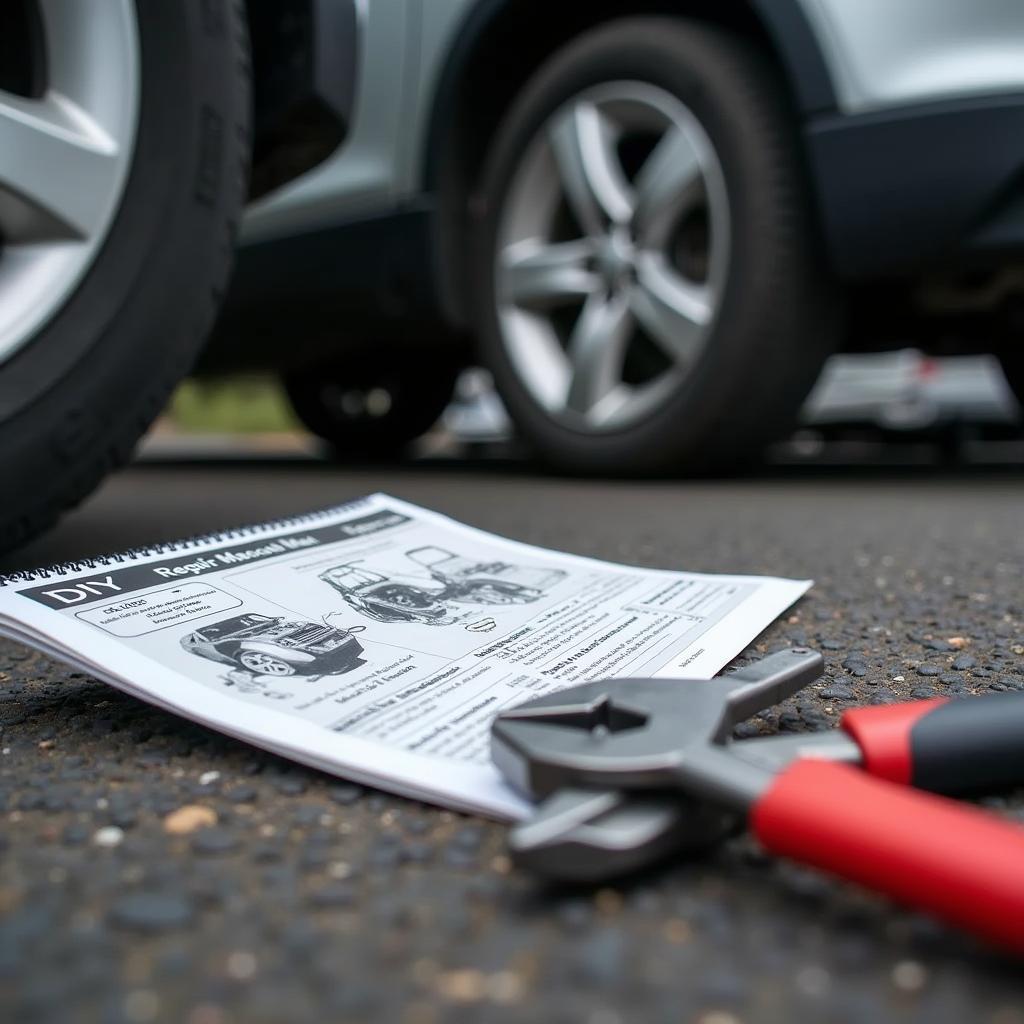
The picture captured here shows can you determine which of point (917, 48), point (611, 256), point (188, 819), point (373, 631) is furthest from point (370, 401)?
point (188, 819)

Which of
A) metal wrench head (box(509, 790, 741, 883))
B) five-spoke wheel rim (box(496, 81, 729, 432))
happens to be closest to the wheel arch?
five-spoke wheel rim (box(496, 81, 729, 432))

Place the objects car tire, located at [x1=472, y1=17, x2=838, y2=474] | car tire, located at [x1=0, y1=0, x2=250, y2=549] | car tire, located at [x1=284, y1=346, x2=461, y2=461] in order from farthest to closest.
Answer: car tire, located at [x1=284, y1=346, x2=461, y2=461]
car tire, located at [x1=472, y1=17, x2=838, y2=474]
car tire, located at [x1=0, y1=0, x2=250, y2=549]

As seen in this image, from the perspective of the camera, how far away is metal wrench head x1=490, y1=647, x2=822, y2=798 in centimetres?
43

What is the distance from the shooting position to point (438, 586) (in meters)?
0.83

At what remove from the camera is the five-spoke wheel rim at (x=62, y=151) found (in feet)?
2.89

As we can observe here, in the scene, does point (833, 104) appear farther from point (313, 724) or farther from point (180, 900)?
point (180, 900)

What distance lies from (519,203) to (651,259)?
333 millimetres

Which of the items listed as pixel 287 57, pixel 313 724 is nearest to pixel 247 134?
pixel 287 57

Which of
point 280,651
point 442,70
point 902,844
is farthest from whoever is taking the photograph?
point 442,70

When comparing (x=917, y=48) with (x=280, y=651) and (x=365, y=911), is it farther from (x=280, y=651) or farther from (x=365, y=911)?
(x=365, y=911)

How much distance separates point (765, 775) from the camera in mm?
413

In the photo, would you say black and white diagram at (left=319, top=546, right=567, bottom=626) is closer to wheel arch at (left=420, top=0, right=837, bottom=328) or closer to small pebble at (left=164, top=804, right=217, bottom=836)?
small pebble at (left=164, top=804, right=217, bottom=836)

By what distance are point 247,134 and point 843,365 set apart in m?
3.05

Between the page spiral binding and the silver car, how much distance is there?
0.17m
